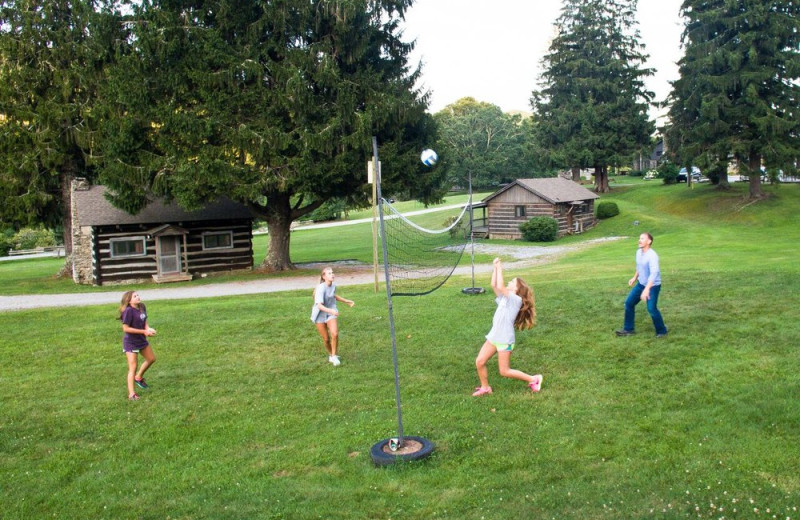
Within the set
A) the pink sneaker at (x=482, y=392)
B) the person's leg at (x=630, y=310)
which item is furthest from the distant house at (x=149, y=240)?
the pink sneaker at (x=482, y=392)

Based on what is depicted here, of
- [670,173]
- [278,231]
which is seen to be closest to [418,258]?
[278,231]

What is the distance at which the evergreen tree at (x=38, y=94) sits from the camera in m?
31.7

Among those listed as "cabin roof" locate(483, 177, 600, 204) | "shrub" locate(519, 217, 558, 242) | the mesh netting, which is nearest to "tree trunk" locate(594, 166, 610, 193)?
"cabin roof" locate(483, 177, 600, 204)

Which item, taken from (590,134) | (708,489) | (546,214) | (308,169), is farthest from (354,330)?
(590,134)

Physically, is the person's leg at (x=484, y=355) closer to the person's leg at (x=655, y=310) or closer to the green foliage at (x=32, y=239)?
the person's leg at (x=655, y=310)

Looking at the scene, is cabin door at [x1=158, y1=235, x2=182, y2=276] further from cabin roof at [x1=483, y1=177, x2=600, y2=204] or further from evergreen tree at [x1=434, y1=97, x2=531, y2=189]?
evergreen tree at [x1=434, y1=97, x2=531, y2=189]

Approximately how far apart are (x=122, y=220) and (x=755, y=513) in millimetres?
29358

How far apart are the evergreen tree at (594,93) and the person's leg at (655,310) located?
4730 cm

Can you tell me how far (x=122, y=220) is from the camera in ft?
101

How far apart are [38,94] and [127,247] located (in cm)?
870

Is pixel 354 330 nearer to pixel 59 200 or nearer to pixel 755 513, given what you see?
pixel 755 513

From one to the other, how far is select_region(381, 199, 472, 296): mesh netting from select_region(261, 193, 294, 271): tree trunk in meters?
4.76

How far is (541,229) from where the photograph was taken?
45.3m

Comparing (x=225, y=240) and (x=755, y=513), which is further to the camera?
(x=225, y=240)
